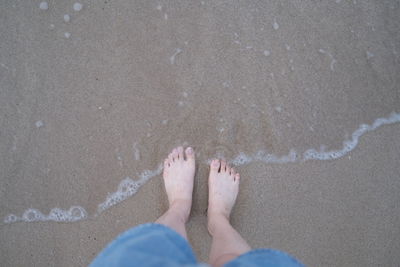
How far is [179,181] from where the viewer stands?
1.79 meters

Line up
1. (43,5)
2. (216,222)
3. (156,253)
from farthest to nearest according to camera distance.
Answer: (43,5), (216,222), (156,253)

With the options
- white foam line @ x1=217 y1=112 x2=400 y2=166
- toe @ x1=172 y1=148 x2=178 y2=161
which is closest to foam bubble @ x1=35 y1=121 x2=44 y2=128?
toe @ x1=172 y1=148 x2=178 y2=161

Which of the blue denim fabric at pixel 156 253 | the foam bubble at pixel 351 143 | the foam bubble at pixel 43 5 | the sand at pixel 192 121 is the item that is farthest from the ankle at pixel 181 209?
the foam bubble at pixel 43 5

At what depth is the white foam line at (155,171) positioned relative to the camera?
5.97 feet

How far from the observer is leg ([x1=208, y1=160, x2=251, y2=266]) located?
158 centimetres

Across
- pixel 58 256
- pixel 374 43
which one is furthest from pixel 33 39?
pixel 374 43

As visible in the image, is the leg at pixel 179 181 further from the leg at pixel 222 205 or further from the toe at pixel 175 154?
the leg at pixel 222 205

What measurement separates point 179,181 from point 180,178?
18 mm

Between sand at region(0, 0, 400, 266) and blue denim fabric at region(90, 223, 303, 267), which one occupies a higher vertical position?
sand at region(0, 0, 400, 266)

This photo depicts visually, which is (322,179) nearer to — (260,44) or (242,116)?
(242,116)

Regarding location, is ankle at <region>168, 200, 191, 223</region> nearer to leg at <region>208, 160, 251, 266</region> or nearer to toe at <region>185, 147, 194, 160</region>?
leg at <region>208, 160, 251, 266</region>

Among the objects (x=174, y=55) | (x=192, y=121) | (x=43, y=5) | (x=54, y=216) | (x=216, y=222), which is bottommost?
(x=54, y=216)

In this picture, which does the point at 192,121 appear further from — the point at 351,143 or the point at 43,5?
the point at 43,5

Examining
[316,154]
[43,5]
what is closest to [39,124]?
[43,5]
